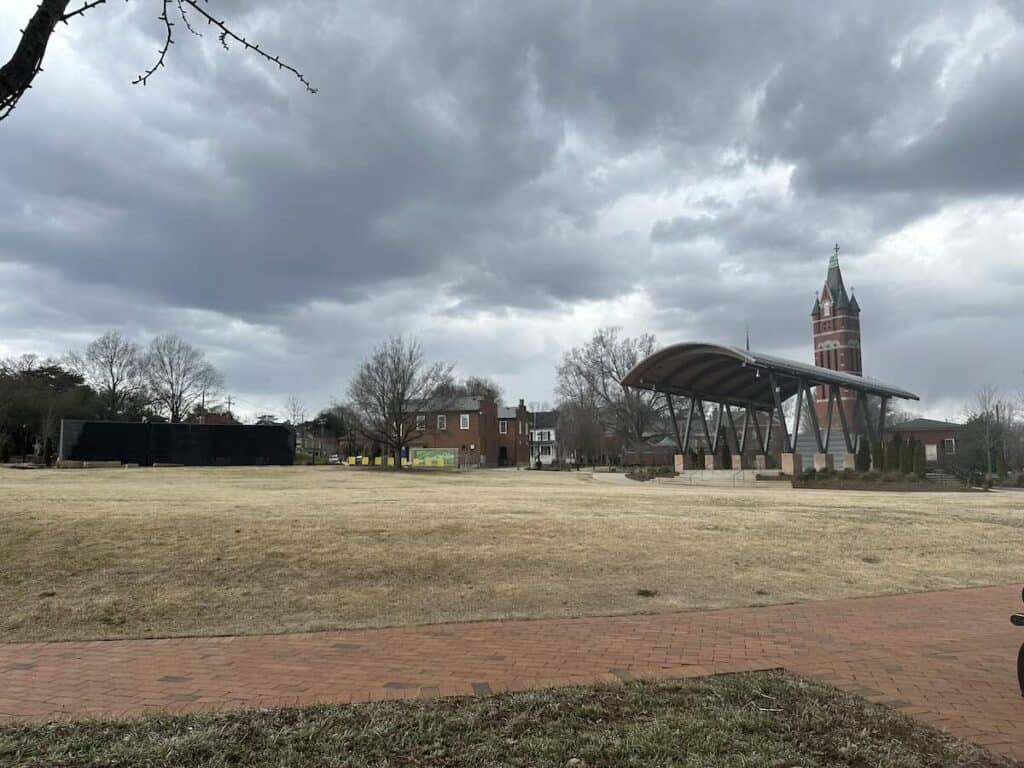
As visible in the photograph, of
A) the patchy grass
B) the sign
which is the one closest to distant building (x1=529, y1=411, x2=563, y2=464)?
the sign

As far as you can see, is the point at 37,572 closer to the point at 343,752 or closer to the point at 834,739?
the point at 343,752

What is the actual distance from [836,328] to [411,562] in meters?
105

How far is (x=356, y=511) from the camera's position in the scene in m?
14.0

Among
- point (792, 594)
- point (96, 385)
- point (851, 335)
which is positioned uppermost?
point (851, 335)

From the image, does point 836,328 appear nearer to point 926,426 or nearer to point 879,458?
point 926,426

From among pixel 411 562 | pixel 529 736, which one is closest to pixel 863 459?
pixel 411 562

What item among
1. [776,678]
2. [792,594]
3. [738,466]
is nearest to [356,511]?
[792,594]

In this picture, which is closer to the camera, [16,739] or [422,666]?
[16,739]

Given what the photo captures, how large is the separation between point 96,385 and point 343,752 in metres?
77.9

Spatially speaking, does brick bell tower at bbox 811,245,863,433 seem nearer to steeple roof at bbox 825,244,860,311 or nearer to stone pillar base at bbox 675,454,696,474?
steeple roof at bbox 825,244,860,311

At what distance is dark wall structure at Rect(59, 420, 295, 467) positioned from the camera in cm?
4525

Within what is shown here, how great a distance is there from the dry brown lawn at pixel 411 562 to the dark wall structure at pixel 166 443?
113 ft

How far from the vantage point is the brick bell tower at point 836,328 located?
4045 inches

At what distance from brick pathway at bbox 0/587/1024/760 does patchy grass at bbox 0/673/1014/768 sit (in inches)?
16.3
